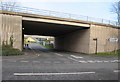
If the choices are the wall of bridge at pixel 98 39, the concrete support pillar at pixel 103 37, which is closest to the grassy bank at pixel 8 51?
the wall of bridge at pixel 98 39

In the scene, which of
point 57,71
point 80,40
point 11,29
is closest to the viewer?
point 57,71

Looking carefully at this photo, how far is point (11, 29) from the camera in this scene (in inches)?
548

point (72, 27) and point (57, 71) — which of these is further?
point (72, 27)

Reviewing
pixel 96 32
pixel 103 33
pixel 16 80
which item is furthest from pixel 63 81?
pixel 103 33

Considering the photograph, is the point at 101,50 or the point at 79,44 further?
the point at 79,44

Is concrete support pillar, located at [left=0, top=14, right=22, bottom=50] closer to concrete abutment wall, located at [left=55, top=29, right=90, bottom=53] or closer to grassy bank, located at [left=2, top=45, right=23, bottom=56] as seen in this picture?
grassy bank, located at [left=2, top=45, right=23, bottom=56]

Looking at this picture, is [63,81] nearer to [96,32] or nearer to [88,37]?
[88,37]

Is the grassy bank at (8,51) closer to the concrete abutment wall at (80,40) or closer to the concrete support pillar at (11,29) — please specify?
the concrete support pillar at (11,29)

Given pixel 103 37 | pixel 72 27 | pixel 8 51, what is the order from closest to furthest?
pixel 8 51, pixel 103 37, pixel 72 27

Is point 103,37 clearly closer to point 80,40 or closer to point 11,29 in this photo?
point 80,40

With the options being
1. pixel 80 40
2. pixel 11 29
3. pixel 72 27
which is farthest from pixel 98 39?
pixel 11 29

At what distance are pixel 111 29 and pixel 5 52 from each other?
1922 centimetres

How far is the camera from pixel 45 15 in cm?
1606

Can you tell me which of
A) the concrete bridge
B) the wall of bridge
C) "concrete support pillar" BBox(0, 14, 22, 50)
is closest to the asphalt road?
"concrete support pillar" BBox(0, 14, 22, 50)
